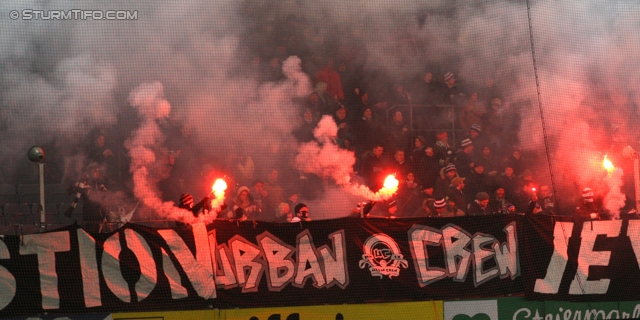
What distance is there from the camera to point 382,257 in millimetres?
8938

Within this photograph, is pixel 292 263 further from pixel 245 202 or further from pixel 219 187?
pixel 245 202

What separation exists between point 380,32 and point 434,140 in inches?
67.5

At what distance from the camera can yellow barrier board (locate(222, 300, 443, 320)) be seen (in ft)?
27.9

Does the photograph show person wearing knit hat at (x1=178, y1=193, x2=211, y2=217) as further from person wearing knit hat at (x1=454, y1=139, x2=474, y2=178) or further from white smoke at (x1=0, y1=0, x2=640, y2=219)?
person wearing knit hat at (x1=454, y1=139, x2=474, y2=178)

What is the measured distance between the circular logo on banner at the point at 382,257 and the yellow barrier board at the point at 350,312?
12.9 inches

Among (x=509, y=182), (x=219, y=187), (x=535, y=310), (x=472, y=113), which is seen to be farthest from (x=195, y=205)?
(x=472, y=113)

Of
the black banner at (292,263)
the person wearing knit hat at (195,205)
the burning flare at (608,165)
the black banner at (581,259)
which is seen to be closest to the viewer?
the black banner at (292,263)

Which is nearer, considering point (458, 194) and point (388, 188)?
point (388, 188)

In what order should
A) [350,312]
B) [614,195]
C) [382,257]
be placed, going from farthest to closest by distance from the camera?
[614,195]
[382,257]
[350,312]

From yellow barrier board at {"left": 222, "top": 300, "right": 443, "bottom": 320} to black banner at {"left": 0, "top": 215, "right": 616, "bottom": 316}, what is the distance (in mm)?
72

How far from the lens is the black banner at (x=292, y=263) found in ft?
26.9

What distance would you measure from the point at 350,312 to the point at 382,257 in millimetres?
655

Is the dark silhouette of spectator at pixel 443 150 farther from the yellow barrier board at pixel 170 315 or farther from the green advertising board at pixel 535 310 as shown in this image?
the yellow barrier board at pixel 170 315

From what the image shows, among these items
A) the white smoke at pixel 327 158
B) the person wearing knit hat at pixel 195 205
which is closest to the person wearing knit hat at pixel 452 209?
the white smoke at pixel 327 158
